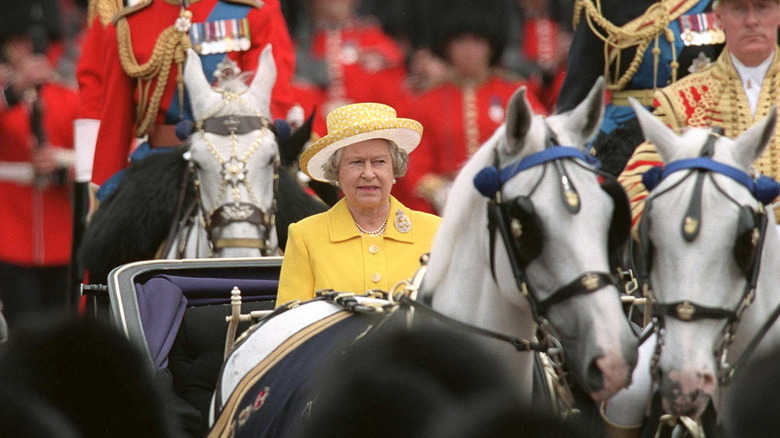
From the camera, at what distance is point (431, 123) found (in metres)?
11.1

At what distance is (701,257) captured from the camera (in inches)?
179

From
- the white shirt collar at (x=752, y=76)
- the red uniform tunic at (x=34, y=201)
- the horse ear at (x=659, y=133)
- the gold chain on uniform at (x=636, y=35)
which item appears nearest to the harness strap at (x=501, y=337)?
the horse ear at (x=659, y=133)

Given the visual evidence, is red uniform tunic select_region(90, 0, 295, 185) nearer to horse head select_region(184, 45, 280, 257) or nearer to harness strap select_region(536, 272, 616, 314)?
horse head select_region(184, 45, 280, 257)

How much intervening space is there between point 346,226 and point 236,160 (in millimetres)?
1944

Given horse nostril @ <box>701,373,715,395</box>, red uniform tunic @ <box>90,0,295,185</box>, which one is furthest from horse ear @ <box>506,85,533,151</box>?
red uniform tunic @ <box>90,0,295,185</box>

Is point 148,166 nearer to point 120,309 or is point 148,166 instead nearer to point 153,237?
point 153,237

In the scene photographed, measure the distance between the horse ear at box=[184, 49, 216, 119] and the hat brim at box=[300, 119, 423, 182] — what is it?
221 cm

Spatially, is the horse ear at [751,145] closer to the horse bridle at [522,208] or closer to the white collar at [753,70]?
the horse bridle at [522,208]

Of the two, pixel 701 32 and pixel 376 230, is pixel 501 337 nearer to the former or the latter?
pixel 376 230

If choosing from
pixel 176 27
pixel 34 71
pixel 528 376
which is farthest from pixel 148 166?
pixel 34 71

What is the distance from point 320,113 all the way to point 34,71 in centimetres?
187

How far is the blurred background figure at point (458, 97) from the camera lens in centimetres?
1070

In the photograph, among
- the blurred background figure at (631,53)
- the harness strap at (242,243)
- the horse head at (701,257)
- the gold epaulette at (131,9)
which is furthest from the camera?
the gold epaulette at (131,9)

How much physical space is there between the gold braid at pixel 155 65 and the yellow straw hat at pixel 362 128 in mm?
3003
